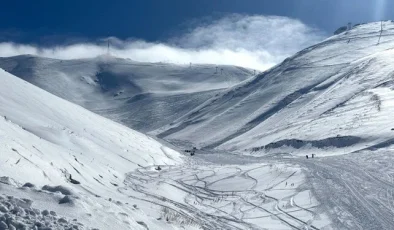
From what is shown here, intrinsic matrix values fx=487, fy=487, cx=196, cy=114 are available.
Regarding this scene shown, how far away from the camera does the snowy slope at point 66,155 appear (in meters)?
12.8

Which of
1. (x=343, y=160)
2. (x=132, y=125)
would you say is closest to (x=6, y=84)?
(x=343, y=160)

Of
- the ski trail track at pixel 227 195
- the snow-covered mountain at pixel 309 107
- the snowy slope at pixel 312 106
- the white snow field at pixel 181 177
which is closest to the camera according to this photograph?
the white snow field at pixel 181 177

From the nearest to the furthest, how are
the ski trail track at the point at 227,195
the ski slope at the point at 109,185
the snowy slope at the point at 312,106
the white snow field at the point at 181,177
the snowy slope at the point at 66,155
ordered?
1. the ski slope at the point at 109,185
2. the snowy slope at the point at 66,155
3. the white snow field at the point at 181,177
4. the ski trail track at the point at 227,195
5. the snowy slope at the point at 312,106

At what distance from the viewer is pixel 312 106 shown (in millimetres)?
99875

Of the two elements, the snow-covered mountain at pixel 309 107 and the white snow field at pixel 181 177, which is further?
the snow-covered mountain at pixel 309 107

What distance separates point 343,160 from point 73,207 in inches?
1386

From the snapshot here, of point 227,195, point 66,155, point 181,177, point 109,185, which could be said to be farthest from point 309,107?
point 109,185

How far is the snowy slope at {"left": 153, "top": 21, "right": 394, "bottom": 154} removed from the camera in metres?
66.2

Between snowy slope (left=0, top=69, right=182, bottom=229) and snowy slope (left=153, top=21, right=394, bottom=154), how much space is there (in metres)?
23.9

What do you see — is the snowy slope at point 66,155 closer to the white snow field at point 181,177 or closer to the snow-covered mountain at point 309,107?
the white snow field at point 181,177

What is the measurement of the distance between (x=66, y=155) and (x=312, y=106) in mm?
78681

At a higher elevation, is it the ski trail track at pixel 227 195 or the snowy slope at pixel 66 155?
the snowy slope at pixel 66 155

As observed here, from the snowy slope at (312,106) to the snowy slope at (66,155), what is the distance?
78.5 ft

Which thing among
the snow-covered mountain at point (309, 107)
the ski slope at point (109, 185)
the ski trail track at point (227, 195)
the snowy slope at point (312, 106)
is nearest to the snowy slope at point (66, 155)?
the ski slope at point (109, 185)
